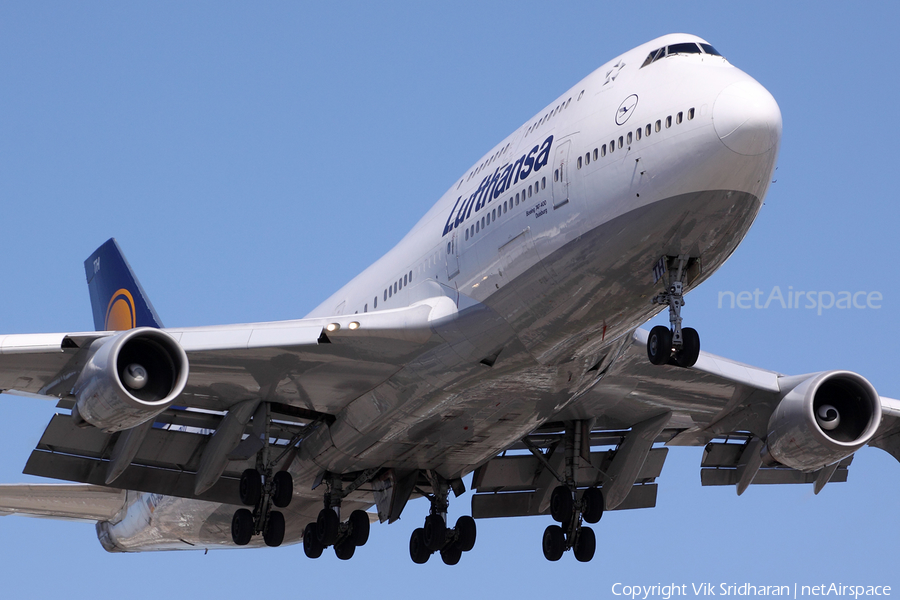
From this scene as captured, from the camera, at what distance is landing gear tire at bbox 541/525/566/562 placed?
78.6ft

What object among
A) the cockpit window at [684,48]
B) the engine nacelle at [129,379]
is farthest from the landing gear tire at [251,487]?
the cockpit window at [684,48]

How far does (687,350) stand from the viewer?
16266mm

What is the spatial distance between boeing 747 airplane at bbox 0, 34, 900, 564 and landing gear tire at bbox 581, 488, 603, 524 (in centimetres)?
4

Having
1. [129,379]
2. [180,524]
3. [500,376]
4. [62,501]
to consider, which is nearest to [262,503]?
[129,379]

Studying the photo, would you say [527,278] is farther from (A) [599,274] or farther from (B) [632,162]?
(B) [632,162]

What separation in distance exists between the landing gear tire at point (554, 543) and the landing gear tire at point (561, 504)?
8.9 inches

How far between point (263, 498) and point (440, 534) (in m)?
4.09

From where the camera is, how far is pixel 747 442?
84.3ft

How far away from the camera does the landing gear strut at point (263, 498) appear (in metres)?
21.6

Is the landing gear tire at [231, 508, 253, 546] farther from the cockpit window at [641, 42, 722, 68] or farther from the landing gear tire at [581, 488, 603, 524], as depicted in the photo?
the cockpit window at [641, 42, 722, 68]

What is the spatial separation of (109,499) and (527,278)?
568 inches

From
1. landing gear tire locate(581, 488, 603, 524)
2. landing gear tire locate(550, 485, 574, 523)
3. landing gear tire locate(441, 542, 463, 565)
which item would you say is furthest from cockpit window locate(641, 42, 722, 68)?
landing gear tire locate(441, 542, 463, 565)

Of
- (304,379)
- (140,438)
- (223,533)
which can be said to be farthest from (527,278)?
(223,533)

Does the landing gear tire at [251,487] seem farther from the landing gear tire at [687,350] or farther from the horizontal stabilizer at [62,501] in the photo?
the landing gear tire at [687,350]
